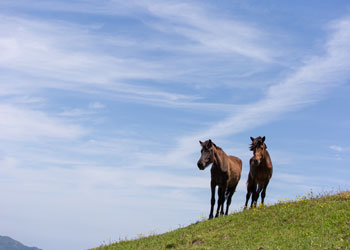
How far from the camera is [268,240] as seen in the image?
15680 millimetres

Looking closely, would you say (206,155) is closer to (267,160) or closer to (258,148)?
(258,148)

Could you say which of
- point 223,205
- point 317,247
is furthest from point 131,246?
point 317,247

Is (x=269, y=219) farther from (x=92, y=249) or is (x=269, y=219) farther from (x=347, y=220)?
(x=92, y=249)

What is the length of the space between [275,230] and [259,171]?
235 inches

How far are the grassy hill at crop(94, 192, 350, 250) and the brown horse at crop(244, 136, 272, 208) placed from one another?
60.4 inches

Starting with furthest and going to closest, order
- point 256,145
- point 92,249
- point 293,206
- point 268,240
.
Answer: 1. point 92,249
2. point 256,145
3. point 293,206
4. point 268,240

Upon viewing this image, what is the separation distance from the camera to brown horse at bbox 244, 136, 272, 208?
22047 mm

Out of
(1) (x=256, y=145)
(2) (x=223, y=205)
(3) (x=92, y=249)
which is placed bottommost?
(3) (x=92, y=249)

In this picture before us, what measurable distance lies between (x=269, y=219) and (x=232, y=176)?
19.7 ft

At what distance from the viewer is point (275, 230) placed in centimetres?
1702

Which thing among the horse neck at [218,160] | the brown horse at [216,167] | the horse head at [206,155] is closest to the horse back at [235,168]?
the brown horse at [216,167]

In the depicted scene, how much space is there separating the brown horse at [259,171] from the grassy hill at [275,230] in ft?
5.04

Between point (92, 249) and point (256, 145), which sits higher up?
point (256, 145)

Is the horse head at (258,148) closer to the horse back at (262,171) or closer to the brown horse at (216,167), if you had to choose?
the horse back at (262,171)
